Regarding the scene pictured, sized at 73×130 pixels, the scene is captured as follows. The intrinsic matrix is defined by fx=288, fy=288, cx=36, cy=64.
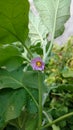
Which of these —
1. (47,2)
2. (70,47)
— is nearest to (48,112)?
(70,47)

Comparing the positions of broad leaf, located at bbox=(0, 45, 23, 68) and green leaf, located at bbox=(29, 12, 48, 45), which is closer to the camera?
broad leaf, located at bbox=(0, 45, 23, 68)

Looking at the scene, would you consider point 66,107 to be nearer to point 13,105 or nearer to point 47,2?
point 13,105

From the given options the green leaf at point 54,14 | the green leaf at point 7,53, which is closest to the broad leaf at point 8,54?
the green leaf at point 7,53

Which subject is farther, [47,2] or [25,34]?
[47,2]

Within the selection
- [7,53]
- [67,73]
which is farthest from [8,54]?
[67,73]

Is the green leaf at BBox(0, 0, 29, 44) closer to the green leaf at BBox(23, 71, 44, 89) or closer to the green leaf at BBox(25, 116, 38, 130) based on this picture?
the green leaf at BBox(23, 71, 44, 89)

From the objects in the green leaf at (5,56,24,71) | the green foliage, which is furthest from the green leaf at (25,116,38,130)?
the green leaf at (5,56,24,71)

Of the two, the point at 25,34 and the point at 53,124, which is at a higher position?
the point at 25,34
